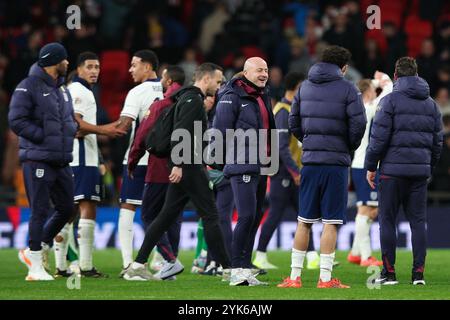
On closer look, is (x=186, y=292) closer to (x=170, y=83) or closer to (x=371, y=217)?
(x=170, y=83)

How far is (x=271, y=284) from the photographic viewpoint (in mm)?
14156

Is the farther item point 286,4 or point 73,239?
point 286,4

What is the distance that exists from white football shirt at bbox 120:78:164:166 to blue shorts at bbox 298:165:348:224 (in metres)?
3.04

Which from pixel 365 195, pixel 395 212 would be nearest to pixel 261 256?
pixel 365 195

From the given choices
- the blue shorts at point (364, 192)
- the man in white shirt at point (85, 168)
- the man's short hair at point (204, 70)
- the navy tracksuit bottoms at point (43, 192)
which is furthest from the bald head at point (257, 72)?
the blue shorts at point (364, 192)

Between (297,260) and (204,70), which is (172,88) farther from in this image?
(297,260)

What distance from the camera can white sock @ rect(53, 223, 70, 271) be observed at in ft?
51.6

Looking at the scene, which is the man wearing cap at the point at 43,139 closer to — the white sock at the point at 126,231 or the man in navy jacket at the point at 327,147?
the white sock at the point at 126,231

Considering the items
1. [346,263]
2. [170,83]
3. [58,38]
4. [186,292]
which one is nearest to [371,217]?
[346,263]

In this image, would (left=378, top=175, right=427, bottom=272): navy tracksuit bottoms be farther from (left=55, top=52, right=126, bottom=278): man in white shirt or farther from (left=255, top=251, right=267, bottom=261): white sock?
(left=55, top=52, right=126, bottom=278): man in white shirt

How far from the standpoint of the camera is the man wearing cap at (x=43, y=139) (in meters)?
14.5

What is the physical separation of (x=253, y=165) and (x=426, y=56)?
12343mm

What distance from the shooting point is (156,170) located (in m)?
15.1

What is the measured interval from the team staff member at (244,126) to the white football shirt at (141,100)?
6.13 feet
